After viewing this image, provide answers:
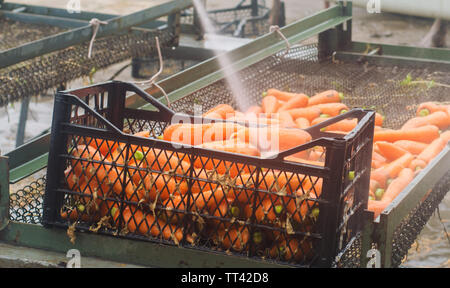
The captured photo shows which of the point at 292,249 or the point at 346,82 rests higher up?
the point at 346,82

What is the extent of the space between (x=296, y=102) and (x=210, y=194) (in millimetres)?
1579

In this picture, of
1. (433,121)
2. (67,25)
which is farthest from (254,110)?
(67,25)

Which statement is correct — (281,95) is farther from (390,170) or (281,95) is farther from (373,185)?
(373,185)

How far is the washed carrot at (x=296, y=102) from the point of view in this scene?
9.77 feet

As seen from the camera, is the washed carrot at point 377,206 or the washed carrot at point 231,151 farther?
the washed carrot at point 377,206

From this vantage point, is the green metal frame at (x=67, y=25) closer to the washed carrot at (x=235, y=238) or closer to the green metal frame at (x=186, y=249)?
the green metal frame at (x=186, y=249)

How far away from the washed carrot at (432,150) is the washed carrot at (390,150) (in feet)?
0.25

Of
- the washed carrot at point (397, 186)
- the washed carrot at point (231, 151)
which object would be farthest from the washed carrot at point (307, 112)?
the washed carrot at point (231, 151)

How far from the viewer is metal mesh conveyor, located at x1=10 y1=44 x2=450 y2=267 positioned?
2.93 meters

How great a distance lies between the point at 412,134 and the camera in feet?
8.95

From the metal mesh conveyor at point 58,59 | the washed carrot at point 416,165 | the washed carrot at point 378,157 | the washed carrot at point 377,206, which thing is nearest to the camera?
the washed carrot at point 377,206

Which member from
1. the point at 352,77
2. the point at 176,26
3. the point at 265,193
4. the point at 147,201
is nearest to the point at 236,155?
the point at 265,193

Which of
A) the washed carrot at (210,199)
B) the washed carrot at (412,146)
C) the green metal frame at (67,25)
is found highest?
the green metal frame at (67,25)

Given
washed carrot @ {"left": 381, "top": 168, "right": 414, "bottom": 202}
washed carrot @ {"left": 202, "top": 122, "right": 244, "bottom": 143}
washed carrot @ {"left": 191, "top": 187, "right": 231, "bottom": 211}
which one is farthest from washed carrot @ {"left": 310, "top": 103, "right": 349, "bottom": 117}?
washed carrot @ {"left": 191, "top": 187, "right": 231, "bottom": 211}
